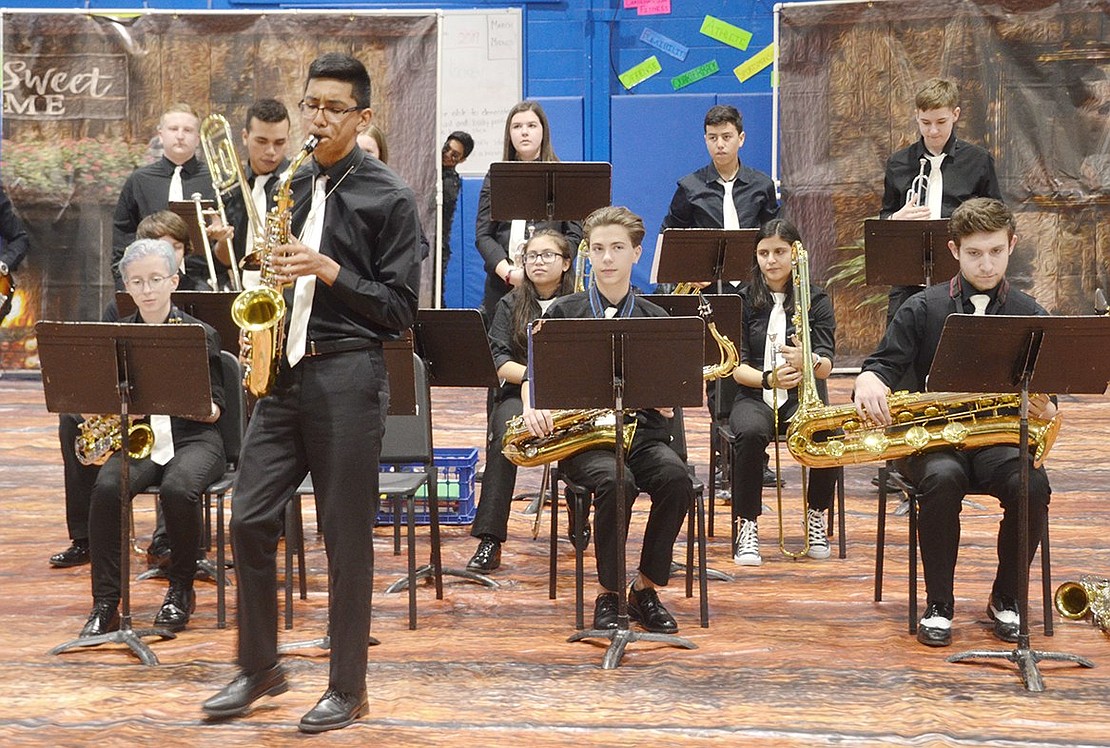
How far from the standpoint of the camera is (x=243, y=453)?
3.61m

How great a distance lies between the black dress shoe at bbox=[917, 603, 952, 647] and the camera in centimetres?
439

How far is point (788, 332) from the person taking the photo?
5.79 meters

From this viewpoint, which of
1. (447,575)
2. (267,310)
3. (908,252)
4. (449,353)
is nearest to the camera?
(267,310)

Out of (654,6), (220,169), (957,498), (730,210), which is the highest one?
(654,6)

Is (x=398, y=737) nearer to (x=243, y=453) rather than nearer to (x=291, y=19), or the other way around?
(x=243, y=453)

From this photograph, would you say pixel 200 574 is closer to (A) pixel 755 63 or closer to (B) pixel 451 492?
(B) pixel 451 492

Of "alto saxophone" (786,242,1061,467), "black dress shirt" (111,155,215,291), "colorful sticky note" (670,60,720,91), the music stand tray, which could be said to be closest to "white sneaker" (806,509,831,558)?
"alto saxophone" (786,242,1061,467)

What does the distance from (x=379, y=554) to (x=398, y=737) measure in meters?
2.11

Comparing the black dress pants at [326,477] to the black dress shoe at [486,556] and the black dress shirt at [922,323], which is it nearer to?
the black dress shoe at [486,556]

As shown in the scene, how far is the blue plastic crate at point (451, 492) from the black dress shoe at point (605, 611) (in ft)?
5.27

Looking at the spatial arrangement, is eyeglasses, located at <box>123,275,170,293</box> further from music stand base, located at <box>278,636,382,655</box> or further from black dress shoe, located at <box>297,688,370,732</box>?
black dress shoe, located at <box>297,688,370,732</box>

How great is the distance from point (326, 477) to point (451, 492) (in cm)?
263

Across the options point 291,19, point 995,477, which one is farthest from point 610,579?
point 291,19

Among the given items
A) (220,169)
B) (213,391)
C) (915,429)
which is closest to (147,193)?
(220,169)
